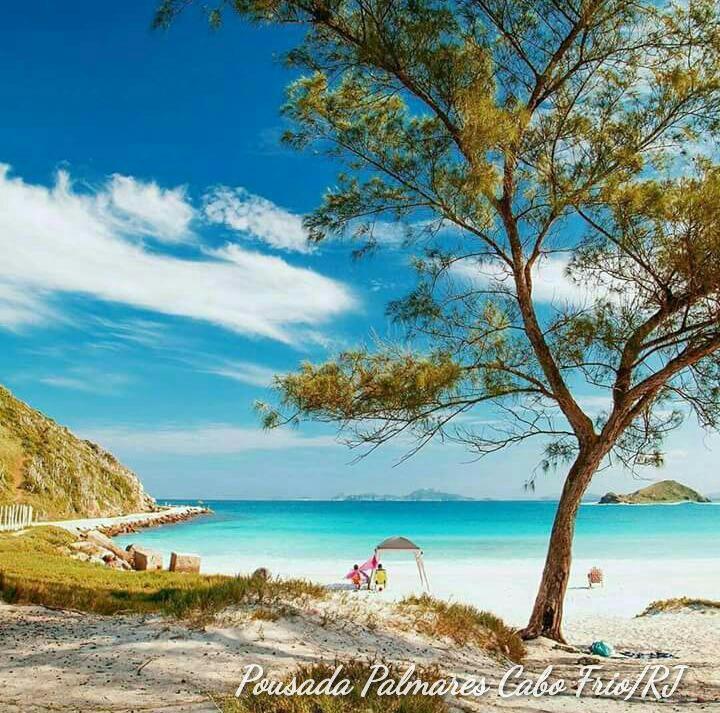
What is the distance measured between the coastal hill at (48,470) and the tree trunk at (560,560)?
26485 mm

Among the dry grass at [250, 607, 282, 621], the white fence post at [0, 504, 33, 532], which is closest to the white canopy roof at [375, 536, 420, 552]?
the white fence post at [0, 504, 33, 532]

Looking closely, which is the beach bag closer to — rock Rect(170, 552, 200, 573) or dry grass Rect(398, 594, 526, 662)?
dry grass Rect(398, 594, 526, 662)

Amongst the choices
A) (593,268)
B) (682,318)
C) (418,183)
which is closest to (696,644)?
(682,318)

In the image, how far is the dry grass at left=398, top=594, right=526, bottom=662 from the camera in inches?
282

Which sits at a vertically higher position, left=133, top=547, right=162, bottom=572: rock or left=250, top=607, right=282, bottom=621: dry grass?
left=250, top=607, right=282, bottom=621: dry grass

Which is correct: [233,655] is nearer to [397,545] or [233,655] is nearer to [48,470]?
[397,545]

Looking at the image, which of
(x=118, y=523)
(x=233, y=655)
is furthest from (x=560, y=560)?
(x=118, y=523)

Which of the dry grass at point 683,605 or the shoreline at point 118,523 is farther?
the shoreline at point 118,523

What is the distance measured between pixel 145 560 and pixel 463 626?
10943 millimetres

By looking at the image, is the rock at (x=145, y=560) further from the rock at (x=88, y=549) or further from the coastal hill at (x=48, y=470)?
the coastal hill at (x=48, y=470)

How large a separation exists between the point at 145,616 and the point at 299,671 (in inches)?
105

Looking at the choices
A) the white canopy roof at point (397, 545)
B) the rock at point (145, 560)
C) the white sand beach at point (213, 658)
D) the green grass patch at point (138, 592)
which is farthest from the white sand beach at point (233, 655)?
the rock at point (145, 560)

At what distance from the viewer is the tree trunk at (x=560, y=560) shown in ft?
28.5

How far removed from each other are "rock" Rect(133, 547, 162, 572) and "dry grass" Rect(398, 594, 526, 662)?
10.1m
